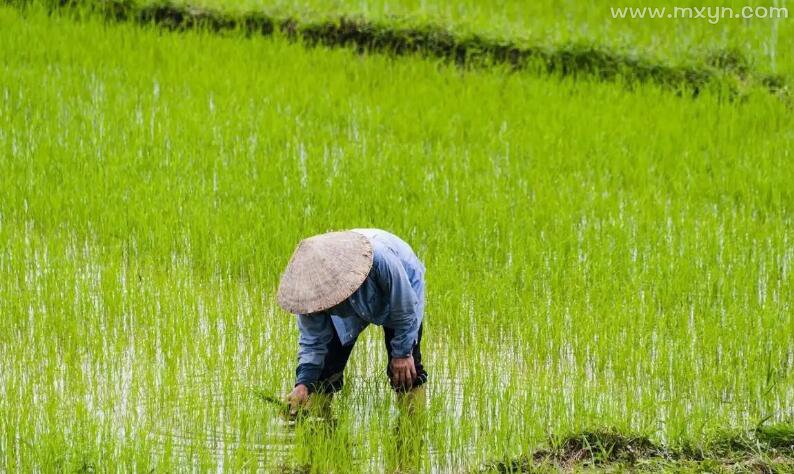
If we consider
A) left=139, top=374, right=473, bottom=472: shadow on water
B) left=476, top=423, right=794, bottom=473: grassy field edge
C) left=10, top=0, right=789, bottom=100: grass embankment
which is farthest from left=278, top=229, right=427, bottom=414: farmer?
left=10, top=0, right=789, bottom=100: grass embankment

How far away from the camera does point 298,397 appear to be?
3.52 metres

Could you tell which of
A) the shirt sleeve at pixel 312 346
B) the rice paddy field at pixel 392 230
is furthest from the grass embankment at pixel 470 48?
the shirt sleeve at pixel 312 346

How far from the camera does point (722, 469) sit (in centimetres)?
339

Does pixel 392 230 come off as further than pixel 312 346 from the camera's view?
Yes

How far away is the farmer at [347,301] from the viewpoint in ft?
10.7

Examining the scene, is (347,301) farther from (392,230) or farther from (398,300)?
(392,230)

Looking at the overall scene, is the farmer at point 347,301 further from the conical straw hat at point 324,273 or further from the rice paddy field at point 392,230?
the rice paddy field at point 392,230

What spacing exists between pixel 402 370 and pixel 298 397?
1.09 feet

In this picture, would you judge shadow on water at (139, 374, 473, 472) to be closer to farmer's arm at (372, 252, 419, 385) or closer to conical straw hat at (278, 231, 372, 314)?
farmer's arm at (372, 252, 419, 385)

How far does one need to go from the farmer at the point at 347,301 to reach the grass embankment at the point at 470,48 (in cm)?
431

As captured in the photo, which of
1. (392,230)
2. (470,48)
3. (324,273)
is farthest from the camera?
(470,48)

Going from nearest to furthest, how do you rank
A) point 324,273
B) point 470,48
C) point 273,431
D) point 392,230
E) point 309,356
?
point 324,273 → point 309,356 → point 273,431 → point 392,230 → point 470,48

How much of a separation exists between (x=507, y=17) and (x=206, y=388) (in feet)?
16.9

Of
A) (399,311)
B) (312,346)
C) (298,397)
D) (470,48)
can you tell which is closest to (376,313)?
(399,311)
